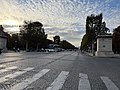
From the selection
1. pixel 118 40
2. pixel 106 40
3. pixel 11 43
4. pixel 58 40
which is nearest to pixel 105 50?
pixel 106 40

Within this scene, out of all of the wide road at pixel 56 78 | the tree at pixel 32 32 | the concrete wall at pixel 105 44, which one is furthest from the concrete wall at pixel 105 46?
the tree at pixel 32 32

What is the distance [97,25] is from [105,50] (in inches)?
796

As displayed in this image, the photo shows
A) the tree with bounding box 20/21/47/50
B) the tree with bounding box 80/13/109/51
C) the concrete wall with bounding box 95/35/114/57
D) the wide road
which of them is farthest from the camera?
the tree with bounding box 20/21/47/50

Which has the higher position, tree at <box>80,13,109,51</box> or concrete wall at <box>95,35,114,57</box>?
tree at <box>80,13,109,51</box>

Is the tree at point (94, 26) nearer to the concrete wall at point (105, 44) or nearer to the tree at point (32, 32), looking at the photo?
the concrete wall at point (105, 44)

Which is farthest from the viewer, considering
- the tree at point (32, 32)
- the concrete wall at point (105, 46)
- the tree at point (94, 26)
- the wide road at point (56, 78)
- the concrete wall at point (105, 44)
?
the tree at point (32, 32)

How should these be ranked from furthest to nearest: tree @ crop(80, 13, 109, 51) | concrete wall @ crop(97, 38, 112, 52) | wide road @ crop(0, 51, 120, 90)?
tree @ crop(80, 13, 109, 51) → concrete wall @ crop(97, 38, 112, 52) → wide road @ crop(0, 51, 120, 90)

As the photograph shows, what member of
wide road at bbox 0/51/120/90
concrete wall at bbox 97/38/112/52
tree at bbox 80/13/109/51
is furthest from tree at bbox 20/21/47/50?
wide road at bbox 0/51/120/90

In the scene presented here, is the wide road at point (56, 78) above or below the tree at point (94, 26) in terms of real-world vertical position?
below

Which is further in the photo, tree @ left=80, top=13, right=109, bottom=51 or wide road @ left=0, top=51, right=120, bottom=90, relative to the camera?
tree @ left=80, top=13, right=109, bottom=51

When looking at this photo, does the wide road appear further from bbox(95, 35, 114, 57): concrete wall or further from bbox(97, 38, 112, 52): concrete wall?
bbox(97, 38, 112, 52): concrete wall

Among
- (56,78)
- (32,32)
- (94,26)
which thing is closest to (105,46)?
(94,26)

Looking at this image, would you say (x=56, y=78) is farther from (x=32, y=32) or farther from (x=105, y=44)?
(x=32, y=32)

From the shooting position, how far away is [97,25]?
65312mm
